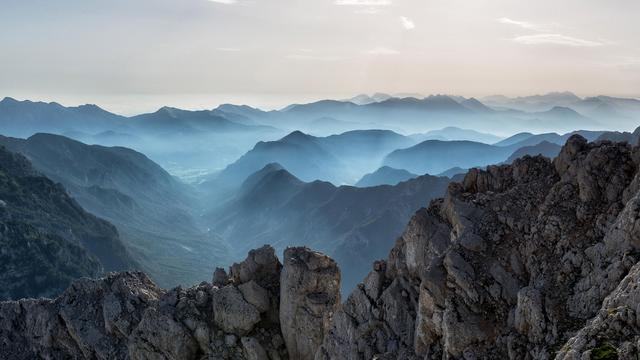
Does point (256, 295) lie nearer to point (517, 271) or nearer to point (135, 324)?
point (135, 324)

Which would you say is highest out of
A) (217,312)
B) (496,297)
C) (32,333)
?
(496,297)

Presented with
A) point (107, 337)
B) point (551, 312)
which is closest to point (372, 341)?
point (551, 312)

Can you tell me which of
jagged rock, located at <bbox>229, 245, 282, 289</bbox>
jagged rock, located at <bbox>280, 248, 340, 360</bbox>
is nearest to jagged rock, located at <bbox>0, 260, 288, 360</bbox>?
jagged rock, located at <bbox>280, 248, 340, 360</bbox>

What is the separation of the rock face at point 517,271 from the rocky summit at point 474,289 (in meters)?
0.07

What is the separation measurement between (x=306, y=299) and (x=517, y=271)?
25803 millimetres

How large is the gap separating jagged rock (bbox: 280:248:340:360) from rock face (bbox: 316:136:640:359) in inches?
410

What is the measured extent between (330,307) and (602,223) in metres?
28.9

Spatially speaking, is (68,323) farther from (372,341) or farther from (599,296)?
(599,296)

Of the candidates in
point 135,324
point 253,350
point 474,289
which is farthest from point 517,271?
point 135,324

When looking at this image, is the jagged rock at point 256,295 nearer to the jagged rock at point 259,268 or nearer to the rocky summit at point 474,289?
Result: the rocky summit at point 474,289

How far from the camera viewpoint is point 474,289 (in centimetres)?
3103

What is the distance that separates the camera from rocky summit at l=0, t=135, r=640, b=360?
26.0 metres

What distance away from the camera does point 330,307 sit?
173 ft

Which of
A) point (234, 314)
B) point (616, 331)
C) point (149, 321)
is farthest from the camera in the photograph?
point (149, 321)
